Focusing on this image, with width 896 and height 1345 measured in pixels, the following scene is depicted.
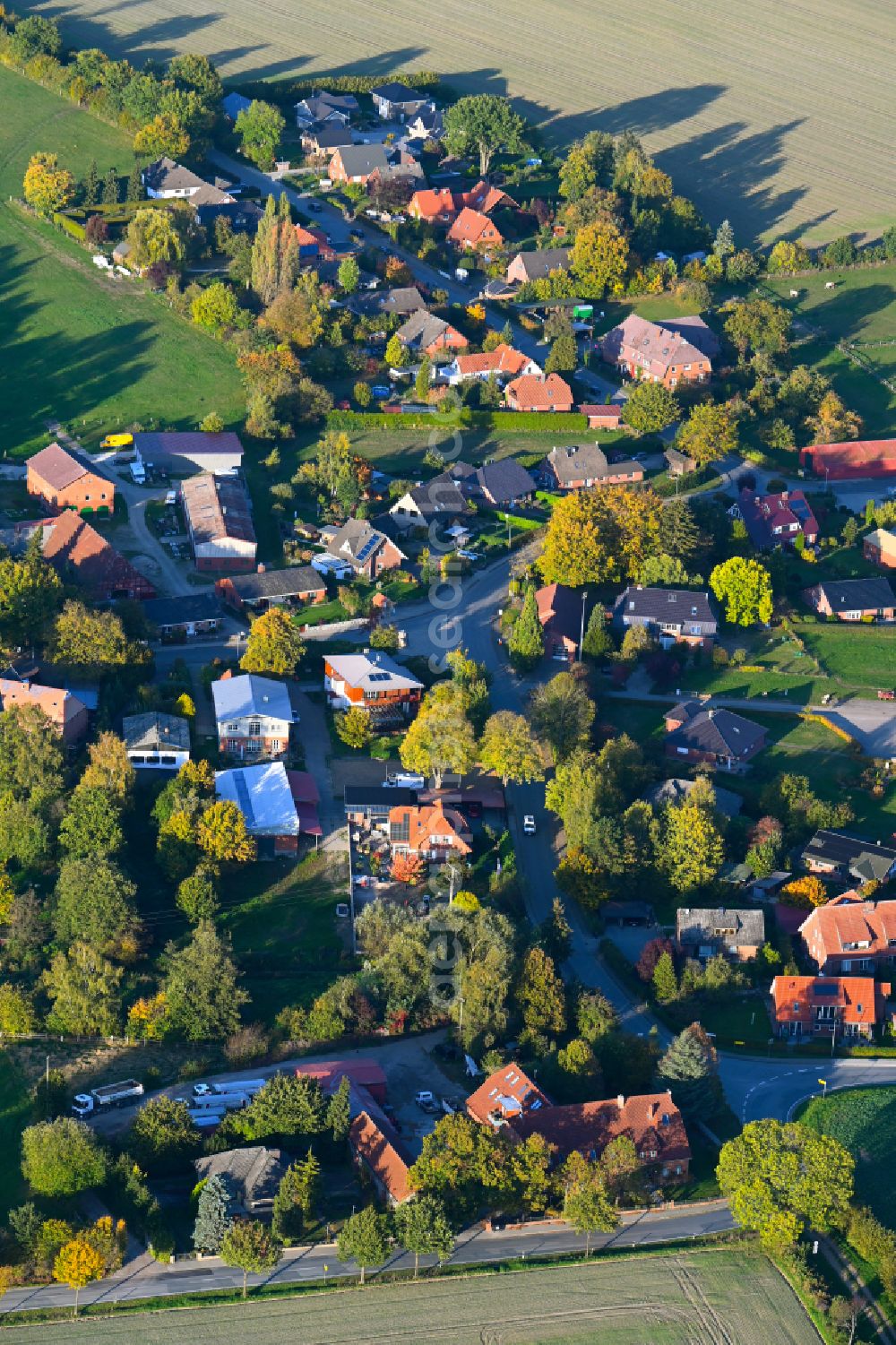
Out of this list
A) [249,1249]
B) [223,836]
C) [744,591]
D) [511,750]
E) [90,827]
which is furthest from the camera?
[744,591]

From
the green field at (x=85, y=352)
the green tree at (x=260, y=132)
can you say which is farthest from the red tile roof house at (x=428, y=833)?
the green tree at (x=260, y=132)

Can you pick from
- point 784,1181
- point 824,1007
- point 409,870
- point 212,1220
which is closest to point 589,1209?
point 784,1181

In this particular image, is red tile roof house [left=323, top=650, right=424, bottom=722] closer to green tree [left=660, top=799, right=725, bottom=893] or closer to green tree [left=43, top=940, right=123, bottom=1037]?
green tree [left=660, top=799, right=725, bottom=893]

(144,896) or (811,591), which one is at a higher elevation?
(811,591)

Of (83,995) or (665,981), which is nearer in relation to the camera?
(83,995)

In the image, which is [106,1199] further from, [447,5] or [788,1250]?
[447,5]

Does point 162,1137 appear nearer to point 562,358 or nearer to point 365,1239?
point 365,1239

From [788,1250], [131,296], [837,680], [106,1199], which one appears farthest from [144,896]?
[131,296]
